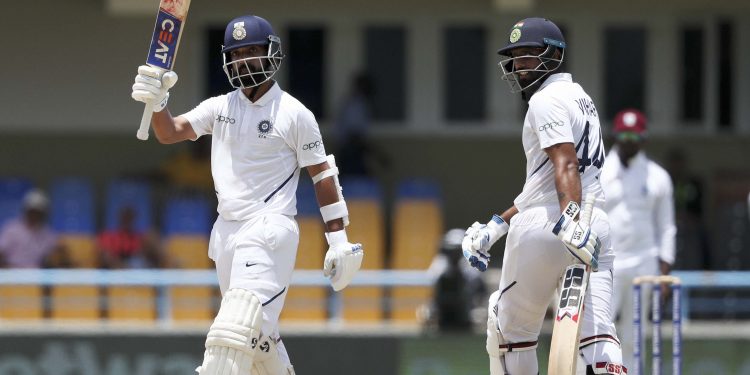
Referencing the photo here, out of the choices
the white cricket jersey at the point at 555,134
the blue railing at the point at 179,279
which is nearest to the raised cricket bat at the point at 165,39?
the white cricket jersey at the point at 555,134

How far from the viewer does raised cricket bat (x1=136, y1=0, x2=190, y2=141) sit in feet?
22.2

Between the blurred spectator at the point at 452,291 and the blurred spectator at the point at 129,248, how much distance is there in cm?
256

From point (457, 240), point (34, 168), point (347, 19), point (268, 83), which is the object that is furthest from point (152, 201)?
point (268, 83)

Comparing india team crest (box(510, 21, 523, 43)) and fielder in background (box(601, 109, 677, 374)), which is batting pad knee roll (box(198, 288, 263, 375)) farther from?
fielder in background (box(601, 109, 677, 374))

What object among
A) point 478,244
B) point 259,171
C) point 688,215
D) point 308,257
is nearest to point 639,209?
point 478,244

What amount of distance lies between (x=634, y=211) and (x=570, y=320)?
326 cm

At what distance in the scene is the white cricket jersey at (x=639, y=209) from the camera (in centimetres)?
927

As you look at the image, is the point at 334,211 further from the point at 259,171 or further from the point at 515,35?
the point at 515,35

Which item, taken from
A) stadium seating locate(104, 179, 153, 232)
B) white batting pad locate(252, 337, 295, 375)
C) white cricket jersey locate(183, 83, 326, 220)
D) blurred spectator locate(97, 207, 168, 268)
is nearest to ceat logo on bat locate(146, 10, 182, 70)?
white cricket jersey locate(183, 83, 326, 220)

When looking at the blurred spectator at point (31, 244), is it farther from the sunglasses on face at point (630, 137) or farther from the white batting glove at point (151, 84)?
the white batting glove at point (151, 84)

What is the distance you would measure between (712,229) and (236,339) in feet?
26.7

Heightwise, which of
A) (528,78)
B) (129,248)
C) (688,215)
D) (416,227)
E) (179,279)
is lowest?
(179,279)

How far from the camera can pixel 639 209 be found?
30.6 ft

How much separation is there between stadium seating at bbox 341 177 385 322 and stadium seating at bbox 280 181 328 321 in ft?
0.83
